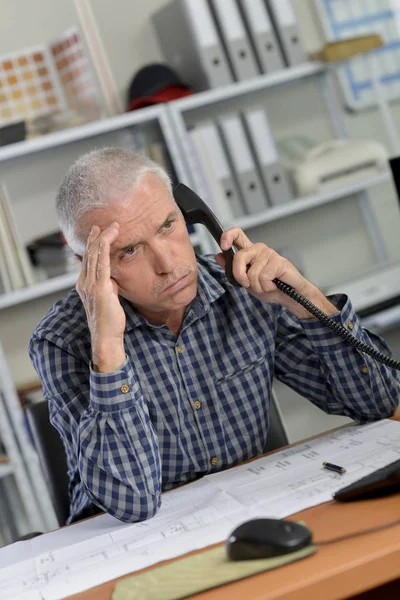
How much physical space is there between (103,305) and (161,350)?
19 cm

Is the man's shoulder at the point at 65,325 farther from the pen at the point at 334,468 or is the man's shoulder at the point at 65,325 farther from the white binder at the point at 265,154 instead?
the white binder at the point at 265,154

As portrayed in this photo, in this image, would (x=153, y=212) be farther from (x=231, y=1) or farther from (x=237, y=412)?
(x=231, y=1)

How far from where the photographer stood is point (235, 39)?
2.95 m

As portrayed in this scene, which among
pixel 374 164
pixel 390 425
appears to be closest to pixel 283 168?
pixel 374 164

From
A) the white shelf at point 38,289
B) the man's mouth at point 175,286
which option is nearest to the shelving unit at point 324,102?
the white shelf at point 38,289

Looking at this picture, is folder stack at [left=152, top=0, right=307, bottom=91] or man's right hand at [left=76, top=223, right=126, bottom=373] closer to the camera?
man's right hand at [left=76, top=223, right=126, bottom=373]

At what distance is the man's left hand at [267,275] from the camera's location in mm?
1409

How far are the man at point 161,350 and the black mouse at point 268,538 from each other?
39 cm

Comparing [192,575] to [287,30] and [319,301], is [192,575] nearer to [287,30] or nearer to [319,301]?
[319,301]

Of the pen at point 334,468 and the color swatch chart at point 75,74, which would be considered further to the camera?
the color swatch chart at point 75,74

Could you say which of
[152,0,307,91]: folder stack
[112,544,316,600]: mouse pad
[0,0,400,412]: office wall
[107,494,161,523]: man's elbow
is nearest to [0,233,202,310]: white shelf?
[0,0,400,412]: office wall

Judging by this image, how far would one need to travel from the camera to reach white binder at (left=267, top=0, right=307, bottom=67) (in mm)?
2996

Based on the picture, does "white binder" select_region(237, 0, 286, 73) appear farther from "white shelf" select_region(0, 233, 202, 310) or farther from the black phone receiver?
the black phone receiver

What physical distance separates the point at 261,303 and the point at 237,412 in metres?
0.20
